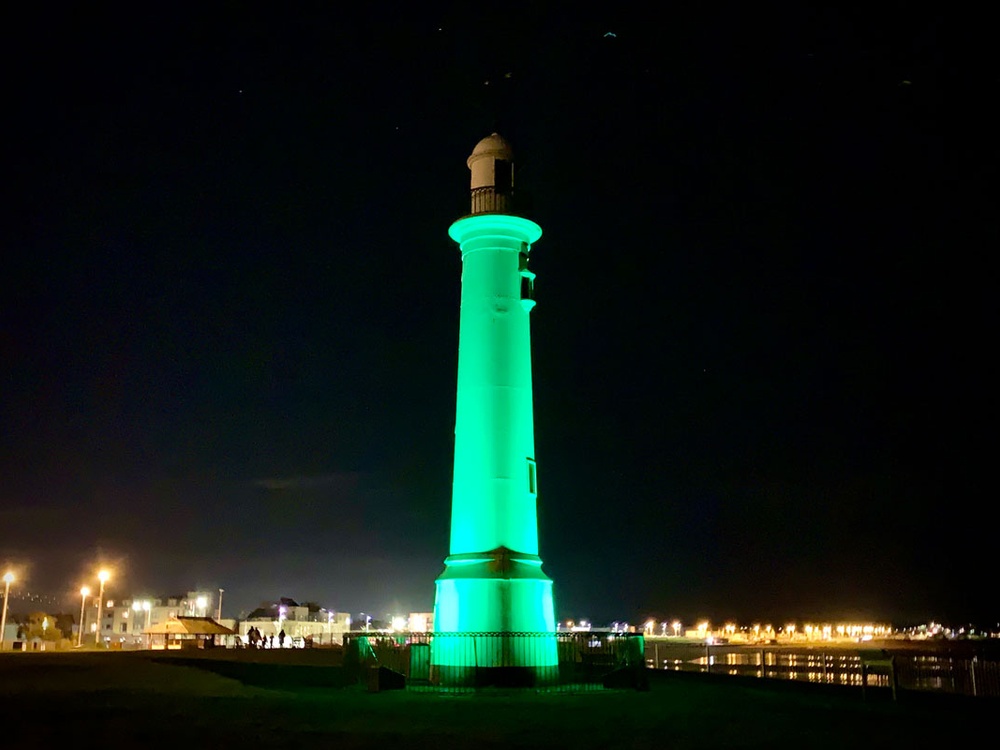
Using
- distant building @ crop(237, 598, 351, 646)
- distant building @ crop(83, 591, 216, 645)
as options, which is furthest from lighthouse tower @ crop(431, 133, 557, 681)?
distant building @ crop(83, 591, 216, 645)

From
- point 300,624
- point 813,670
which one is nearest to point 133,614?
point 300,624

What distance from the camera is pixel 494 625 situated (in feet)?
73.9

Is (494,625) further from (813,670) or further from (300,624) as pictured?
(300,624)

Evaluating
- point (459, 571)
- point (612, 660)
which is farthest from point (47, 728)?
point (612, 660)

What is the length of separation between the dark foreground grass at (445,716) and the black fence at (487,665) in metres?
0.83

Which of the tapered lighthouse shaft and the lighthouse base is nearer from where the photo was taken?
the lighthouse base

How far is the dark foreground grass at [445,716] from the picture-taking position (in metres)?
13.1

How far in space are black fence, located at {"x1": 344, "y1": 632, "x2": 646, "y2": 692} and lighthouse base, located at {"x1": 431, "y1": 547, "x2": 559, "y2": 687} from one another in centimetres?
2

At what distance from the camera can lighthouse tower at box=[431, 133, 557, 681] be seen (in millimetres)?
22656

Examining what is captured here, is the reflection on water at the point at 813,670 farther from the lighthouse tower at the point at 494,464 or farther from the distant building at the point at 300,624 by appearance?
the distant building at the point at 300,624

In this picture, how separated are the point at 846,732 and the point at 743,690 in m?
8.63

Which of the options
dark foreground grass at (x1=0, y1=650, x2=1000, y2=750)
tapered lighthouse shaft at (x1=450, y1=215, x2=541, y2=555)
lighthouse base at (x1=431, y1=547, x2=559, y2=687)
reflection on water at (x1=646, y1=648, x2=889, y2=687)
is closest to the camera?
dark foreground grass at (x1=0, y1=650, x2=1000, y2=750)

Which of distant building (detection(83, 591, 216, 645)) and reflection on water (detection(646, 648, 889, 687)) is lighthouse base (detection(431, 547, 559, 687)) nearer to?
reflection on water (detection(646, 648, 889, 687))

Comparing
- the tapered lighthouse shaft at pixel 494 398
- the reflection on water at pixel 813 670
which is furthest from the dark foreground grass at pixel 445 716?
the reflection on water at pixel 813 670
